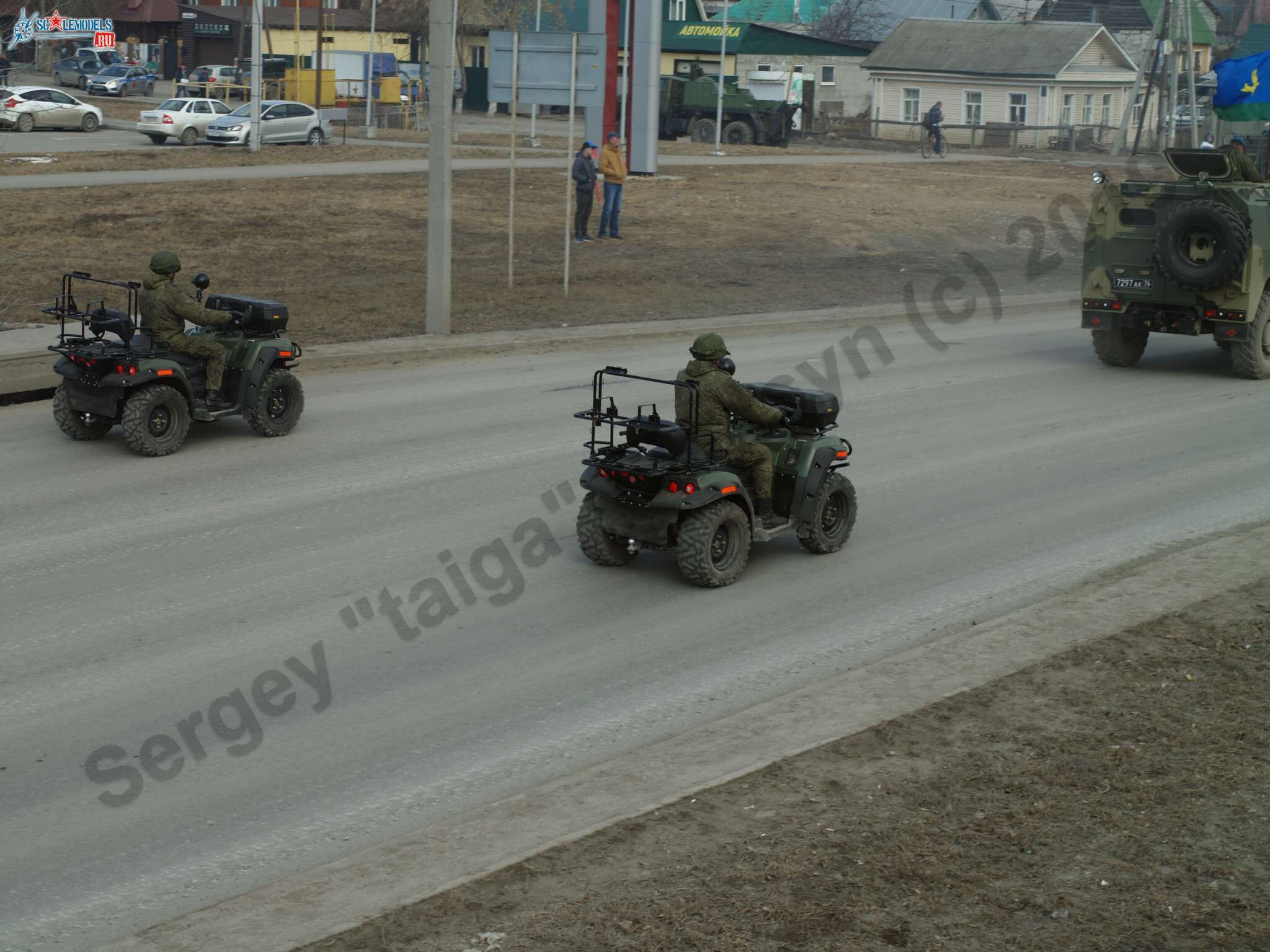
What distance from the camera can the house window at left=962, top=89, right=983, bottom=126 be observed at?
6950 centimetres

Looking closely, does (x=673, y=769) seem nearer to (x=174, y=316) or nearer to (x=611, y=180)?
(x=174, y=316)

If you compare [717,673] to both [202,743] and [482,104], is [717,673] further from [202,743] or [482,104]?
[482,104]

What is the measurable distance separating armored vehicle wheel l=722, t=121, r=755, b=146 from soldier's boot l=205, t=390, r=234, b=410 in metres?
43.4

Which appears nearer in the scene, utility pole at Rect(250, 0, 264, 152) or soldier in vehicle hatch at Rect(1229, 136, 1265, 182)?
soldier in vehicle hatch at Rect(1229, 136, 1265, 182)

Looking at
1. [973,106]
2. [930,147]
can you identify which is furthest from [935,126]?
[973,106]

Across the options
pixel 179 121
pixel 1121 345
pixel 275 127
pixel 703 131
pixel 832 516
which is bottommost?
pixel 832 516

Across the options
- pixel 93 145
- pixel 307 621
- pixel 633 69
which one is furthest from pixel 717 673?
pixel 93 145

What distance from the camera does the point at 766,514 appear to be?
32.0ft

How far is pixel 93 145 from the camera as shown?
1700 inches

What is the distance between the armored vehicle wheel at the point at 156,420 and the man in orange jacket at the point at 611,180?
47.3 feet

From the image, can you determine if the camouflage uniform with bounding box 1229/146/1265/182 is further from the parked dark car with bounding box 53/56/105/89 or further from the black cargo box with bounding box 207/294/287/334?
the parked dark car with bounding box 53/56/105/89

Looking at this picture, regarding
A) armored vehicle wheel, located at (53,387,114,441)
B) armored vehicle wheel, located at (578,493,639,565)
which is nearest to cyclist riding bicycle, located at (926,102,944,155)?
armored vehicle wheel, located at (53,387,114,441)

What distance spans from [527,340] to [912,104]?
56.4 m

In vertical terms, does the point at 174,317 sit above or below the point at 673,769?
above
